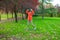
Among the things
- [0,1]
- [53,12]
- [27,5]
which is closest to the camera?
[0,1]

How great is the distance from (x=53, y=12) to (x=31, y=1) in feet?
79.7

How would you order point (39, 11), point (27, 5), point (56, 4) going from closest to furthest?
point (27, 5), point (39, 11), point (56, 4)

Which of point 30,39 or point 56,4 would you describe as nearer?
point 30,39

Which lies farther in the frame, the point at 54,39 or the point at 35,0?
the point at 35,0

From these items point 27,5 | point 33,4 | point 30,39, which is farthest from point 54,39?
point 33,4

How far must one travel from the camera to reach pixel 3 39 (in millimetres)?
11219

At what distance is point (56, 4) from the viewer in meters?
77.5

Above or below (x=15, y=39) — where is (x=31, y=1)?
above

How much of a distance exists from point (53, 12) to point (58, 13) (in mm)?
5065

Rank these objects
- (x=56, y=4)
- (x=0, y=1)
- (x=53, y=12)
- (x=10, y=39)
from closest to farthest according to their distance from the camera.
A: 1. (x=10, y=39)
2. (x=0, y=1)
3. (x=53, y=12)
4. (x=56, y=4)

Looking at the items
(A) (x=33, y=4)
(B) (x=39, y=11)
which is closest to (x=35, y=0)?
(A) (x=33, y=4)

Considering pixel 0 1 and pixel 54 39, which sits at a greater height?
pixel 0 1

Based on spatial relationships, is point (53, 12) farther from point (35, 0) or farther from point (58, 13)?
point (35, 0)

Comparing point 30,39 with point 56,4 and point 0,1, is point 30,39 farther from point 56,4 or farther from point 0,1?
point 56,4
